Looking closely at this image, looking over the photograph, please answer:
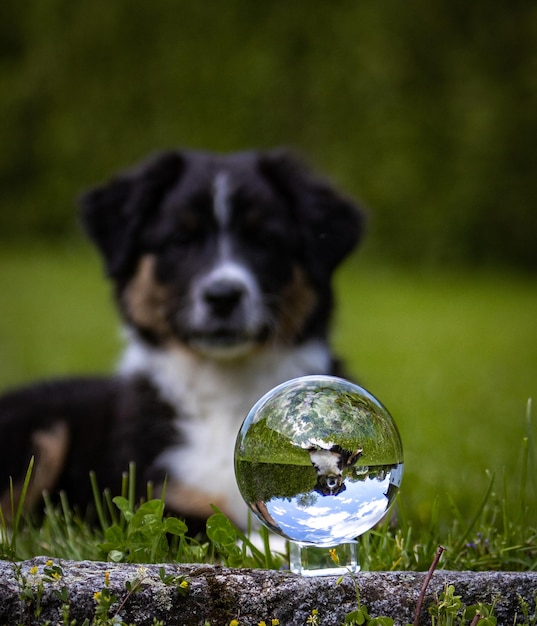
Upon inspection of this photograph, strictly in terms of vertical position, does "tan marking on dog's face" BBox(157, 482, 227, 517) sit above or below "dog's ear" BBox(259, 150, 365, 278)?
below

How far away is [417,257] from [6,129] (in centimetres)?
1025

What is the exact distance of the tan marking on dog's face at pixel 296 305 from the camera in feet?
13.8

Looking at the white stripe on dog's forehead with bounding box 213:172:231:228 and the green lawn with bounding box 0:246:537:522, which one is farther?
the green lawn with bounding box 0:246:537:522

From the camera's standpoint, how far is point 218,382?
14.1 ft

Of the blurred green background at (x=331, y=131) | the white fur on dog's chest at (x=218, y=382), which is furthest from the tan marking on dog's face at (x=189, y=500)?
the blurred green background at (x=331, y=131)

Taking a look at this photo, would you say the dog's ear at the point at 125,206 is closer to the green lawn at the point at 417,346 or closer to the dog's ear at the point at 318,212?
the dog's ear at the point at 318,212

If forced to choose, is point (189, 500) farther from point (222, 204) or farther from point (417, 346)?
point (417, 346)

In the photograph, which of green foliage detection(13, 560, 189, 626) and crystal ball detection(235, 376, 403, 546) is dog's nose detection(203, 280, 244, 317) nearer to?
crystal ball detection(235, 376, 403, 546)

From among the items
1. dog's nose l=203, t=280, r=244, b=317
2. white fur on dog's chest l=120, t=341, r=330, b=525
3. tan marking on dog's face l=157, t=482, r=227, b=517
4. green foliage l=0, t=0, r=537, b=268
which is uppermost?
green foliage l=0, t=0, r=537, b=268

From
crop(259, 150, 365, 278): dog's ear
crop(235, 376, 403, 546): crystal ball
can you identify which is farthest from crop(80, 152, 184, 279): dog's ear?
crop(235, 376, 403, 546): crystal ball

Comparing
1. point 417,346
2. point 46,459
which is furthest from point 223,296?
point 417,346

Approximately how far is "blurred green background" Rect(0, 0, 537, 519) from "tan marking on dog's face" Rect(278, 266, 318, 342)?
6839 mm

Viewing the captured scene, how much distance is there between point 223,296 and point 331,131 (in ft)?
48.9

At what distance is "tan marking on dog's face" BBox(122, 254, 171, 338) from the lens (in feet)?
13.8
